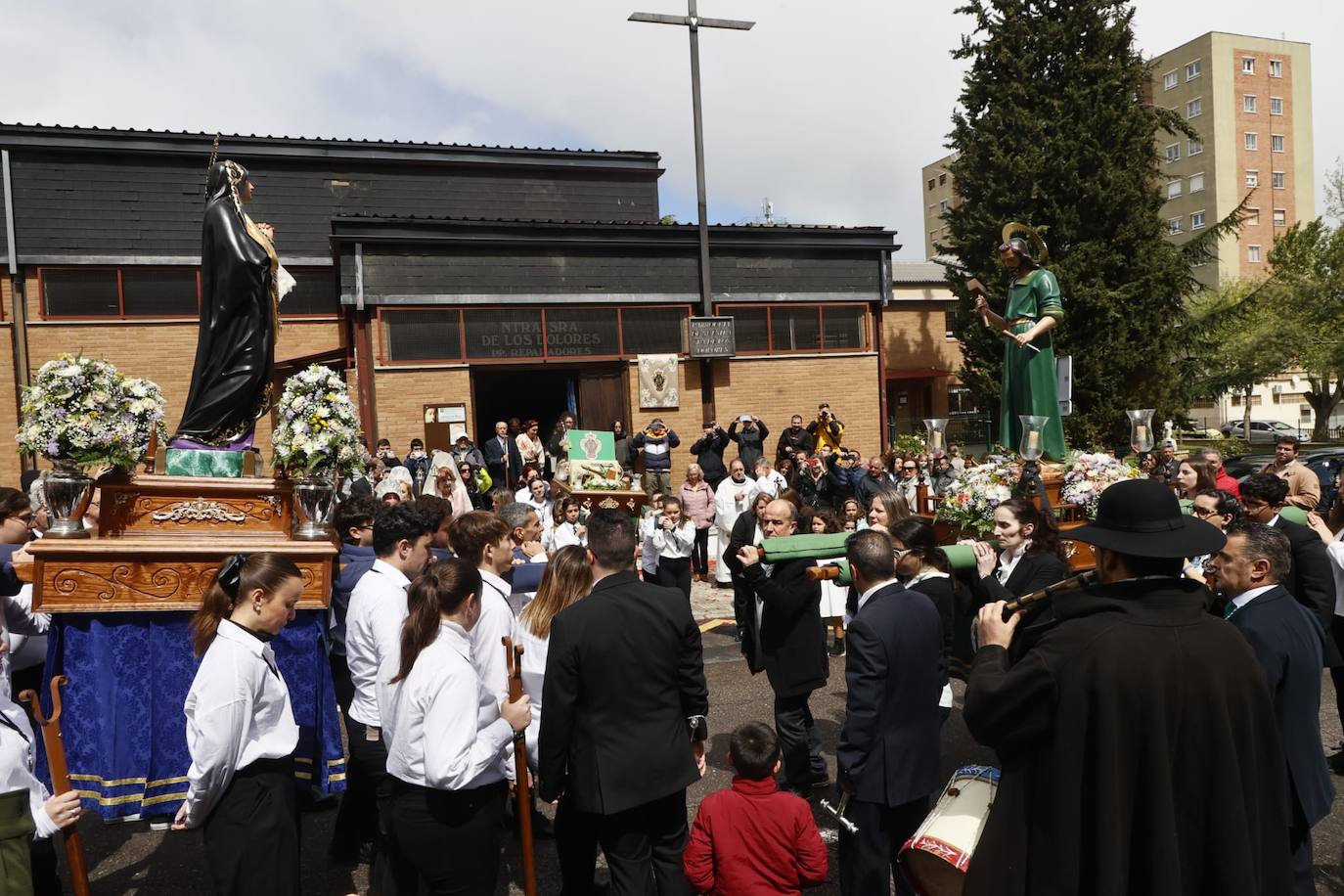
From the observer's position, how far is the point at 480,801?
12.0 ft

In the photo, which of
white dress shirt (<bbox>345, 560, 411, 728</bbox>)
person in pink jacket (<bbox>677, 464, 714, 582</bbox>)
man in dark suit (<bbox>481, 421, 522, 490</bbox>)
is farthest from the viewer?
man in dark suit (<bbox>481, 421, 522, 490</bbox>)

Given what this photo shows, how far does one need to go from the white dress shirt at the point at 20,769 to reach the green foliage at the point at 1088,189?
23935mm

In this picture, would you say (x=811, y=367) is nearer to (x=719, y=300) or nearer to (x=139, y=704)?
(x=719, y=300)

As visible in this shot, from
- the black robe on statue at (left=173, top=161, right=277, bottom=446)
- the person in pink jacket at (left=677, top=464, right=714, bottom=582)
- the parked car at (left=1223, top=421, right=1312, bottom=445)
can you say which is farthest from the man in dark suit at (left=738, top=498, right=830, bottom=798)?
the parked car at (left=1223, top=421, right=1312, bottom=445)

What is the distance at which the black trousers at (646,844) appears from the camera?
3818 mm

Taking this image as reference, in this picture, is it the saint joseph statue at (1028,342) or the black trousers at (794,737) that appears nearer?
the black trousers at (794,737)

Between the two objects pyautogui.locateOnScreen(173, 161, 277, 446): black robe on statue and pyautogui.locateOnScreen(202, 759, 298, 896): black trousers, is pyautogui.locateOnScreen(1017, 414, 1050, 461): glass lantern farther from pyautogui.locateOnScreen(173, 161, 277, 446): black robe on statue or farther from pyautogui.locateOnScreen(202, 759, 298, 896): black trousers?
pyautogui.locateOnScreen(202, 759, 298, 896): black trousers

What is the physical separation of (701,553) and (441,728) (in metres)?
10.9

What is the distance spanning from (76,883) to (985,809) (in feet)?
11.5

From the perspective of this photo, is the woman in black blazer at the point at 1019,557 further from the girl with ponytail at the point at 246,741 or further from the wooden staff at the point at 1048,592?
the girl with ponytail at the point at 246,741

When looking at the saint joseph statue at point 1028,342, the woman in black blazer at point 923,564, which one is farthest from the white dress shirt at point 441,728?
the saint joseph statue at point 1028,342

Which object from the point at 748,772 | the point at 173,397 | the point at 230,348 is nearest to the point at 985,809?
the point at 748,772

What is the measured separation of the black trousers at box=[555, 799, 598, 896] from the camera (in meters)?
3.96

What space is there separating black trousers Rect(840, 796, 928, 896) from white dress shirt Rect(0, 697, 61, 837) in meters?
3.13
